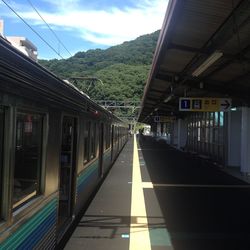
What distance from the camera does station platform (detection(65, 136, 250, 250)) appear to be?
7035 mm

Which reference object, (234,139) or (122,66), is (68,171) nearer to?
(234,139)

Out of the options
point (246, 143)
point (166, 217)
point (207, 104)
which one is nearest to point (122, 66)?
point (207, 104)

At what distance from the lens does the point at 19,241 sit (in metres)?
3.78

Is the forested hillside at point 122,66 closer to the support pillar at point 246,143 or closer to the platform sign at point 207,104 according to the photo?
the platform sign at point 207,104

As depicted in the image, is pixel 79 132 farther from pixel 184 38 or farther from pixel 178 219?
pixel 184 38

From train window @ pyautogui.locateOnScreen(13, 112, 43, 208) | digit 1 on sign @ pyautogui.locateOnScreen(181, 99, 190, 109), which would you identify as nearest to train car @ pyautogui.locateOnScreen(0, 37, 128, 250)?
train window @ pyautogui.locateOnScreen(13, 112, 43, 208)

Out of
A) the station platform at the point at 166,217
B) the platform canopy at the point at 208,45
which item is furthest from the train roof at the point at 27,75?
the platform canopy at the point at 208,45

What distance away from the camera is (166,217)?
353 inches

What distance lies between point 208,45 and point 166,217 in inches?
165

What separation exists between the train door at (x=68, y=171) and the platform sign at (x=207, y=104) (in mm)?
11268

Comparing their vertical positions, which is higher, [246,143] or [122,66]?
[122,66]

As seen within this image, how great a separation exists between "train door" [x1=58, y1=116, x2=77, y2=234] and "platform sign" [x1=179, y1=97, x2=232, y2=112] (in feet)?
37.0

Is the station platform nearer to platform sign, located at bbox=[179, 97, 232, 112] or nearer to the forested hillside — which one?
platform sign, located at bbox=[179, 97, 232, 112]

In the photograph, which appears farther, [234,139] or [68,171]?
[234,139]
